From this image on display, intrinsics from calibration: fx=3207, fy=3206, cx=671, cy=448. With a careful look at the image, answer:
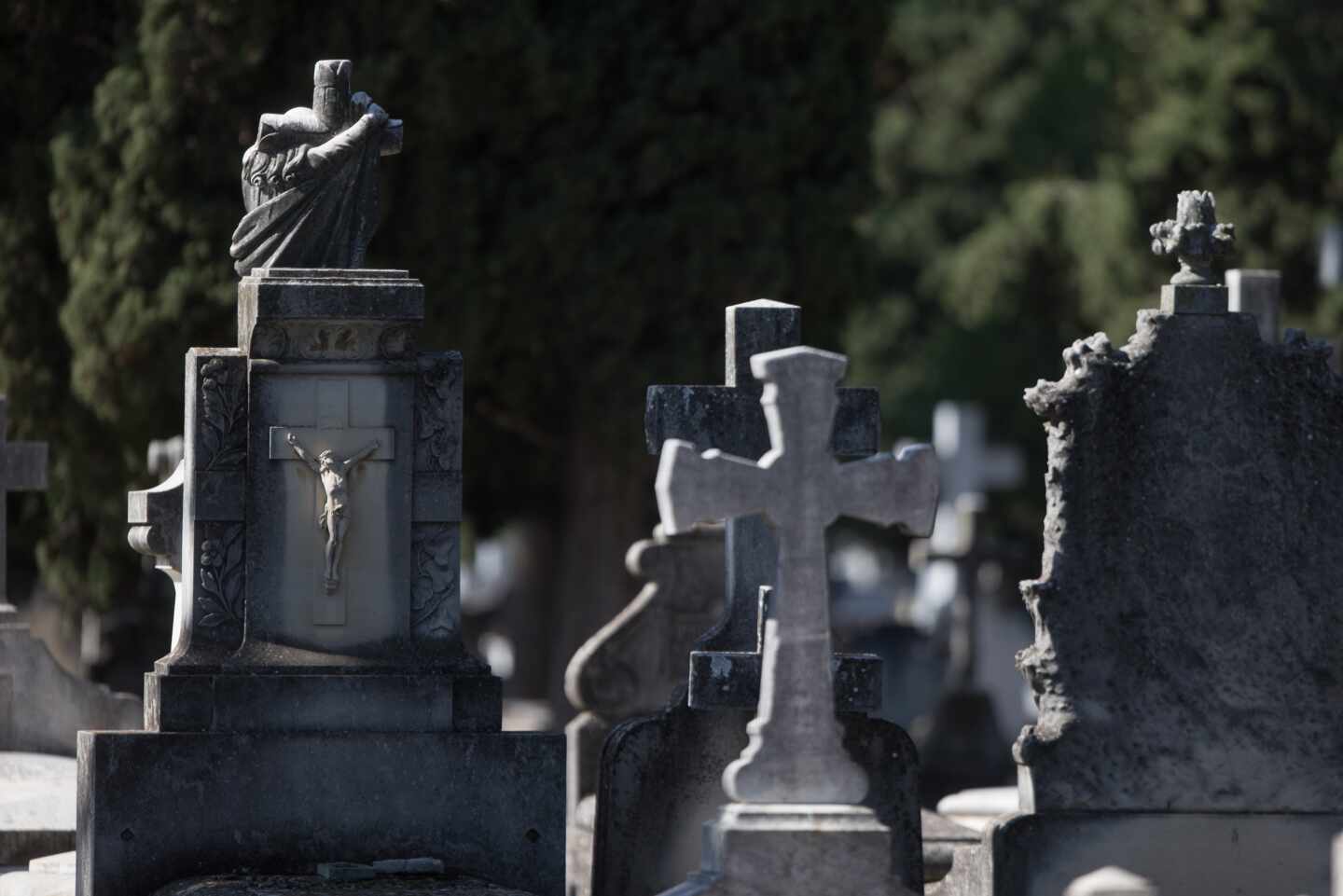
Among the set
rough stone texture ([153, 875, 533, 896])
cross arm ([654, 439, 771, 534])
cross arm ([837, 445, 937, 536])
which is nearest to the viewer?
cross arm ([654, 439, 771, 534])

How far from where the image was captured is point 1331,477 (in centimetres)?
1049

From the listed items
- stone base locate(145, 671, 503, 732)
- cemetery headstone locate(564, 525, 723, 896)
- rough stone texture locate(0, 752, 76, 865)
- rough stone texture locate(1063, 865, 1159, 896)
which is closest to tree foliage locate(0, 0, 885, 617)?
cemetery headstone locate(564, 525, 723, 896)

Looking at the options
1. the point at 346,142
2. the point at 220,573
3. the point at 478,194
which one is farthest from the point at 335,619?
the point at 478,194

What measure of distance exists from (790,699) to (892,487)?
0.72m

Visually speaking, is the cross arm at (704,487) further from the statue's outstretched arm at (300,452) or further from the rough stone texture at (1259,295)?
the rough stone texture at (1259,295)

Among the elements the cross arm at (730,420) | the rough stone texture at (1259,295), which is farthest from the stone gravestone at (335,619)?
the rough stone texture at (1259,295)

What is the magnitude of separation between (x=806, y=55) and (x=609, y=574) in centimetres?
347

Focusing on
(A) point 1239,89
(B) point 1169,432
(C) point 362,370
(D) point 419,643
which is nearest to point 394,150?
(C) point 362,370

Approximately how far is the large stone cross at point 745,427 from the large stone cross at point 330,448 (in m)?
1.04

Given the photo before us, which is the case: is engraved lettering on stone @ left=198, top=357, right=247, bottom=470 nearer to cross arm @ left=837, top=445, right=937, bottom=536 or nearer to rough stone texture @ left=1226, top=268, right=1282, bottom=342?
cross arm @ left=837, top=445, right=937, bottom=536

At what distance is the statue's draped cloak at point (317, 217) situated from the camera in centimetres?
1129

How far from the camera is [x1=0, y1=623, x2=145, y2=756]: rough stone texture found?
1394 cm

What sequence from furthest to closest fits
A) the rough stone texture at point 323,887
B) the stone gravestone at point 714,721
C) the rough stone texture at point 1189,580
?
1. the stone gravestone at point 714,721
2. the rough stone texture at point 1189,580
3. the rough stone texture at point 323,887

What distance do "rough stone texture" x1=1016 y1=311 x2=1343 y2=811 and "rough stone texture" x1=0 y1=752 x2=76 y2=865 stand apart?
3.97 m
